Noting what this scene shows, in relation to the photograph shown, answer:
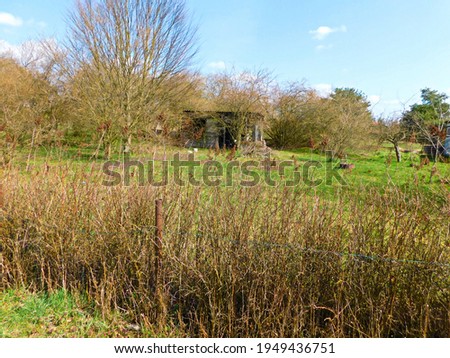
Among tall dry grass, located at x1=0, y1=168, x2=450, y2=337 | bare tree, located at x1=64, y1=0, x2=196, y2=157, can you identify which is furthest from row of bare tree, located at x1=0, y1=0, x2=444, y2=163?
tall dry grass, located at x1=0, y1=168, x2=450, y2=337

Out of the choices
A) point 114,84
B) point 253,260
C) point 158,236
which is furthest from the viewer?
point 114,84

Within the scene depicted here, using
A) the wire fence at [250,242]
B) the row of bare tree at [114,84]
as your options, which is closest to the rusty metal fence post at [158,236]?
the wire fence at [250,242]

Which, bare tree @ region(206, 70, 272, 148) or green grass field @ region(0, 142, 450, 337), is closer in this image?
green grass field @ region(0, 142, 450, 337)

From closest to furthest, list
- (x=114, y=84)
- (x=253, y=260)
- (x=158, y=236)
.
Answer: (x=253, y=260)
(x=158, y=236)
(x=114, y=84)

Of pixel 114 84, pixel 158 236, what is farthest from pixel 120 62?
pixel 158 236

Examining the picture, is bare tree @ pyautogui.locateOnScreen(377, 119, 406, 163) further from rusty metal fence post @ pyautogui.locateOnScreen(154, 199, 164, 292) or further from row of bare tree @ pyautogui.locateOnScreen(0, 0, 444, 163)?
rusty metal fence post @ pyautogui.locateOnScreen(154, 199, 164, 292)

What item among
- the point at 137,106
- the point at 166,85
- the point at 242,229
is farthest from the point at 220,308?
the point at 166,85

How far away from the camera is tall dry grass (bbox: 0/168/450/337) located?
2.44m

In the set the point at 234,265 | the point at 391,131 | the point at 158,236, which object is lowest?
the point at 234,265

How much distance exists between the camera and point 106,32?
46.8 feet

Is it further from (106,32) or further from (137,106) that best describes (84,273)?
(106,32)

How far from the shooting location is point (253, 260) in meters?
2.65

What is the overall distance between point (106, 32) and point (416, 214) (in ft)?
51.4

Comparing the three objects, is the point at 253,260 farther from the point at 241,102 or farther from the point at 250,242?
the point at 241,102
